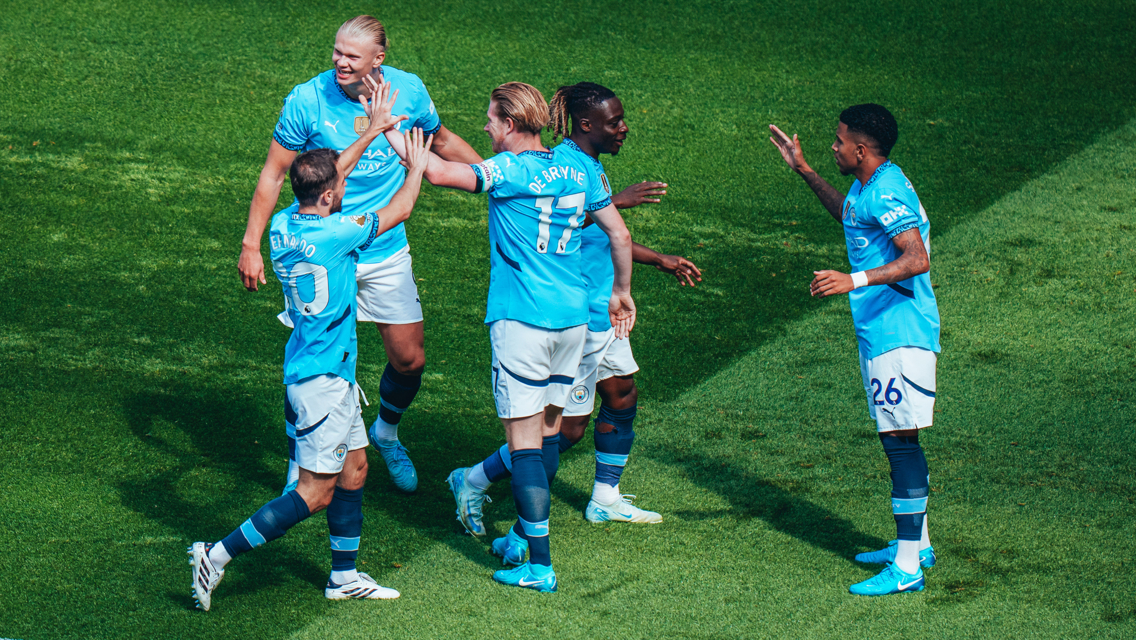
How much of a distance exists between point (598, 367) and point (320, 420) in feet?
5.12

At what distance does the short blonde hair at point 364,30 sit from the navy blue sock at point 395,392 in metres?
1.71

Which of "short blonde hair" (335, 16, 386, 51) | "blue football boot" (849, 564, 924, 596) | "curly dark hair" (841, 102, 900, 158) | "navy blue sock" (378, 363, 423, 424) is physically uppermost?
"short blonde hair" (335, 16, 386, 51)

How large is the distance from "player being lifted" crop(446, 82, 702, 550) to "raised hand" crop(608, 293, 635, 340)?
18 centimetres

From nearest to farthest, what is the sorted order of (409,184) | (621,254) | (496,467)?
(409,184) < (621,254) < (496,467)

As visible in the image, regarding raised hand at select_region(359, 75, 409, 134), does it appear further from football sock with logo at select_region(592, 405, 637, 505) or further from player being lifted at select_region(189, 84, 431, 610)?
football sock with logo at select_region(592, 405, 637, 505)

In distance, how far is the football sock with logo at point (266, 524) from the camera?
478 cm

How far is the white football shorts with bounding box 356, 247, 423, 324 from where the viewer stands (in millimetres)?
6133

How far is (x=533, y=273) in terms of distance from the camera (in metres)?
5.05

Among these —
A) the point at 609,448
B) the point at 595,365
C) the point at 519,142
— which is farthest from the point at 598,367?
the point at 519,142

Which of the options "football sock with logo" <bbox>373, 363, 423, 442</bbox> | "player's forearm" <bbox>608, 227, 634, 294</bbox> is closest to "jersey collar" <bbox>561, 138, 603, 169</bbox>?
"player's forearm" <bbox>608, 227, 634, 294</bbox>

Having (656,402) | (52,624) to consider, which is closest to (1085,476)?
(656,402)

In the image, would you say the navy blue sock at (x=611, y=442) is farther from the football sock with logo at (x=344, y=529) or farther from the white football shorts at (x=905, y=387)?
the football sock with logo at (x=344, y=529)

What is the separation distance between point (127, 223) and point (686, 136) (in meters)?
5.18

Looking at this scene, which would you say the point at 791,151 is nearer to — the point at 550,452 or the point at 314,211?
the point at 550,452
